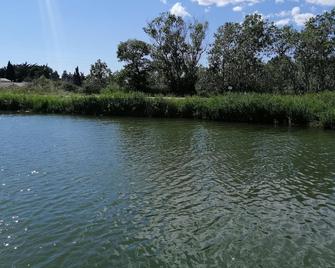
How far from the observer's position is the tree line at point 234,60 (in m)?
48.8

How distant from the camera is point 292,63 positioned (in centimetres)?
5050

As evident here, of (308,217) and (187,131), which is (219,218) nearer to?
(308,217)

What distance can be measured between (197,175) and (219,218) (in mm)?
4976

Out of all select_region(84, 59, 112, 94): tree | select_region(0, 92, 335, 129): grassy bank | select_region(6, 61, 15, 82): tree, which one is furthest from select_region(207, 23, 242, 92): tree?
select_region(6, 61, 15, 82): tree

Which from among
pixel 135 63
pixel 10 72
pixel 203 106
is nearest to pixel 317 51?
pixel 203 106

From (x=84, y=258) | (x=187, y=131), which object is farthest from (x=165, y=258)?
(x=187, y=131)

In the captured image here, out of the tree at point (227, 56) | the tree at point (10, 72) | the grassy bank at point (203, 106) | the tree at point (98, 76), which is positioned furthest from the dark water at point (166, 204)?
the tree at point (10, 72)

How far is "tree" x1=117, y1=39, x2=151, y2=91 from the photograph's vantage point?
58.7 meters

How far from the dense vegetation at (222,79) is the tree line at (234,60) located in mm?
114

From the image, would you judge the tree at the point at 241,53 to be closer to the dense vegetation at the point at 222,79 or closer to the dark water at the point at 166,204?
the dense vegetation at the point at 222,79

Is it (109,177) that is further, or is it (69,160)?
(69,160)

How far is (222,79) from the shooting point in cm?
5350

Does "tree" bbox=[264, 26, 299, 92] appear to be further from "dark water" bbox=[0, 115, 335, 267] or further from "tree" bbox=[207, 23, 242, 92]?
"dark water" bbox=[0, 115, 335, 267]

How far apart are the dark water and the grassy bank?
9857 mm
